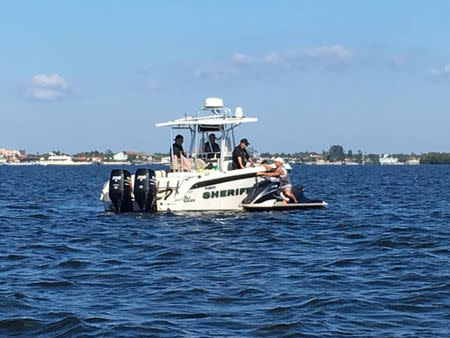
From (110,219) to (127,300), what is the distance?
12128mm

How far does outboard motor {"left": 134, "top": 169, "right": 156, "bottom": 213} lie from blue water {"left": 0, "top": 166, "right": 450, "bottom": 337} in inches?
20.6

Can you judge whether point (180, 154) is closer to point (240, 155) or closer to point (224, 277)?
point (240, 155)

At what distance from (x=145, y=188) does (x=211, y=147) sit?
3415mm

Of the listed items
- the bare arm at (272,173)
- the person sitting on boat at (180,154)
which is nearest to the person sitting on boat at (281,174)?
the bare arm at (272,173)

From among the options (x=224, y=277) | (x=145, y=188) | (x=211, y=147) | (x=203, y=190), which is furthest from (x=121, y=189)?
(x=224, y=277)

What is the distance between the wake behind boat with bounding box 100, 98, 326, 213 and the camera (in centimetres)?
2348

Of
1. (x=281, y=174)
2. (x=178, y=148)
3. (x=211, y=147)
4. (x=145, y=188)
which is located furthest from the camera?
(x=211, y=147)

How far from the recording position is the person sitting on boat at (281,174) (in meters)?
24.6

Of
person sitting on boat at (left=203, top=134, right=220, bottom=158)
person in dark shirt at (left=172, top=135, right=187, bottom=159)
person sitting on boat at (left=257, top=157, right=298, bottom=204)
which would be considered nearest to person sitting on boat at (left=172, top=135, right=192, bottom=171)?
person in dark shirt at (left=172, top=135, right=187, bottom=159)

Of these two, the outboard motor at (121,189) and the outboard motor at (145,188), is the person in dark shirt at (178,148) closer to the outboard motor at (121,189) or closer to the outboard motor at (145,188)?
the outboard motor at (121,189)

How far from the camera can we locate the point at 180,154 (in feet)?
83.0

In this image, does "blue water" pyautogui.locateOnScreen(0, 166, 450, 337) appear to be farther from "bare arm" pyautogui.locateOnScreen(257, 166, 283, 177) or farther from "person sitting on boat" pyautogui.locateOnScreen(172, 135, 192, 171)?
"person sitting on boat" pyautogui.locateOnScreen(172, 135, 192, 171)

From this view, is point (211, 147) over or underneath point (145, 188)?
over

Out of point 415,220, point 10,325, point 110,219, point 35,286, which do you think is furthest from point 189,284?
point 415,220
